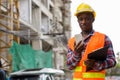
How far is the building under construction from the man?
1854 centimetres

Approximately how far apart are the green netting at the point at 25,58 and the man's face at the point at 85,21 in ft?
61.8

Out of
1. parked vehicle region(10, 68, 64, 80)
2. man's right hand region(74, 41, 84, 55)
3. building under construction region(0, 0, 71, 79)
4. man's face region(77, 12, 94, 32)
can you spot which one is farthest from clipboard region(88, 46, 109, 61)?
building under construction region(0, 0, 71, 79)

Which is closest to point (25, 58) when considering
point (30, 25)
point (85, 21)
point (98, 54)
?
point (30, 25)

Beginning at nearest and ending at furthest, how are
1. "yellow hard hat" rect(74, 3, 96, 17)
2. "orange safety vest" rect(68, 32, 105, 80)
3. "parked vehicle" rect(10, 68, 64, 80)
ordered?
1. "orange safety vest" rect(68, 32, 105, 80)
2. "yellow hard hat" rect(74, 3, 96, 17)
3. "parked vehicle" rect(10, 68, 64, 80)

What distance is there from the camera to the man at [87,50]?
4176 mm

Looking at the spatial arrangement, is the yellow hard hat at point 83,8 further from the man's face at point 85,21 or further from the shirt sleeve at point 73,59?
the shirt sleeve at point 73,59

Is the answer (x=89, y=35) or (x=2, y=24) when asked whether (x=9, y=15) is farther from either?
(x=89, y=35)

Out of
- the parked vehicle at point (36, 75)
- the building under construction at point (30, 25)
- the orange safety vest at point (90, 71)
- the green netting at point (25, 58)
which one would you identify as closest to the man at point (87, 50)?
the orange safety vest at point (90, 71)

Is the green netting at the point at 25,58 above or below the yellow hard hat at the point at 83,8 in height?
below

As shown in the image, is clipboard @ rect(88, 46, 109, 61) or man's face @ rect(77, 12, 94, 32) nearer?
clipboard @ rect(88, 46, 109, 61)

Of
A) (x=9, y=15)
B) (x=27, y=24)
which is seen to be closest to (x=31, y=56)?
(x=9, y=15)

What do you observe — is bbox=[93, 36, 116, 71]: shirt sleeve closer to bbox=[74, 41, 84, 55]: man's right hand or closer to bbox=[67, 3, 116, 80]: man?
bbox=[67, 3, 116, 80]: man

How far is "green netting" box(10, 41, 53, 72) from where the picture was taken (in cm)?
2314

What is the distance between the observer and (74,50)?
4250 millimetres
